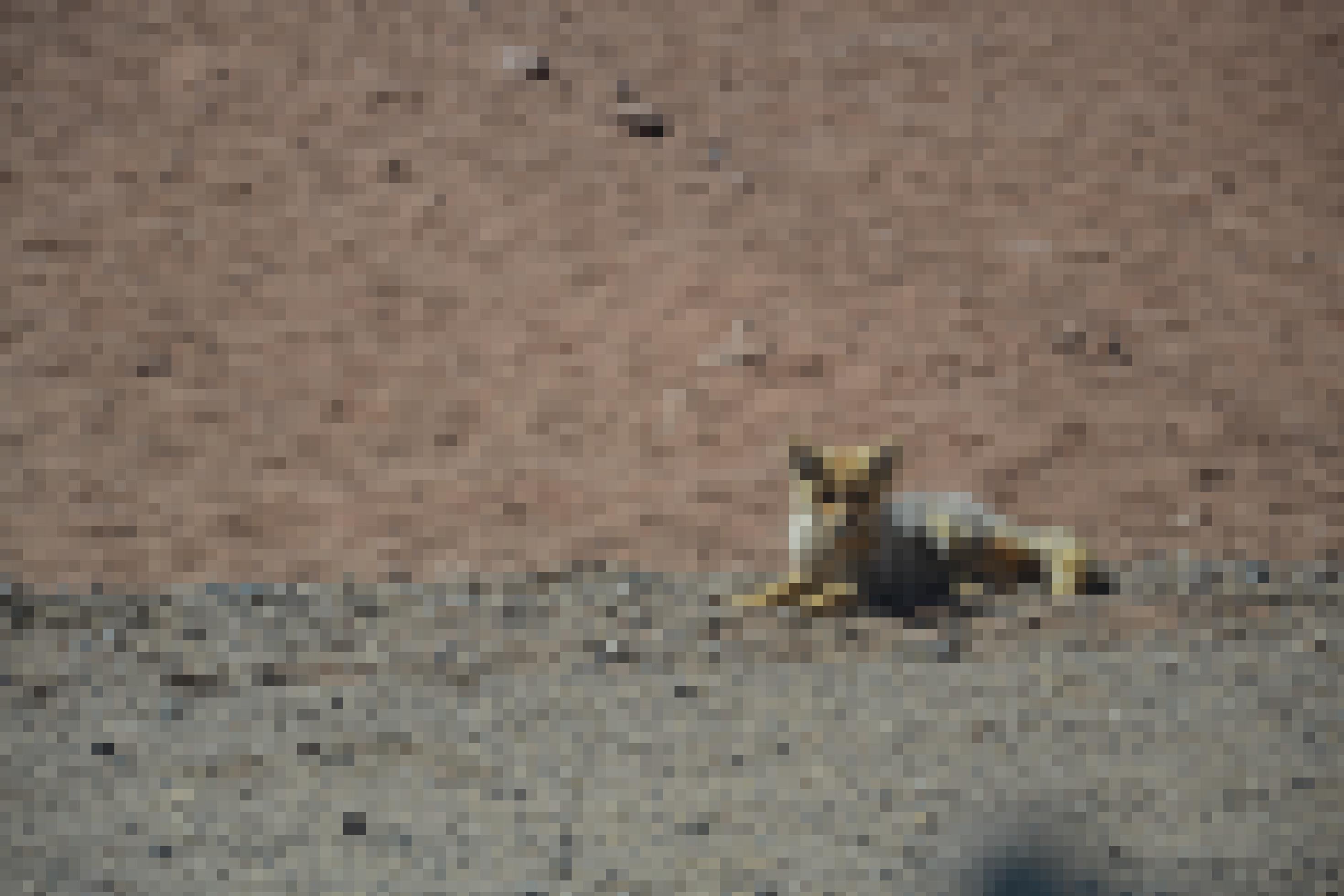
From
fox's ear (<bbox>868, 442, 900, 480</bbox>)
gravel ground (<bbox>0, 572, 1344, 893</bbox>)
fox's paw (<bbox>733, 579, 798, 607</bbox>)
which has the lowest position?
gravel ground (<bbox>0, 572, 1344, 893</bbox>)

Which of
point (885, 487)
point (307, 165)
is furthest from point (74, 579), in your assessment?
point (307, 165)

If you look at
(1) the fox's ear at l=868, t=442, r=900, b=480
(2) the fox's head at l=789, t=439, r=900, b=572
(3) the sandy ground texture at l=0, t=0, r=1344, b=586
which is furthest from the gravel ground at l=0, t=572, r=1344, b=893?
(3) the sandy ground texture at l=0, t=0, r=1344, b=586

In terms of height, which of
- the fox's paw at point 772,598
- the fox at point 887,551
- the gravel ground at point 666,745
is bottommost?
the gravel ground at point 666,745

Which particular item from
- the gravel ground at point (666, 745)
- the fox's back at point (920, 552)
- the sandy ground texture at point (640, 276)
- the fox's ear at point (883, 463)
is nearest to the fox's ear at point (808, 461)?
the fox's ear at point (883, 463)

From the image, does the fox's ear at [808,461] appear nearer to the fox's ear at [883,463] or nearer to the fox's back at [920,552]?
the fox's ear at [883,463]

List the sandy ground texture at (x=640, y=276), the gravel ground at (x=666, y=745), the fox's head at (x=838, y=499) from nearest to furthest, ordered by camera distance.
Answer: the gravel ground at (x=666, y=745)
the fox's head at (x=838, y=499)
the sandy ground texture at (x=640, y=276)

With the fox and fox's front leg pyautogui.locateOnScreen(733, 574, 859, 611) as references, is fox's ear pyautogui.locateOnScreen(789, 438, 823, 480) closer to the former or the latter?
the fox
